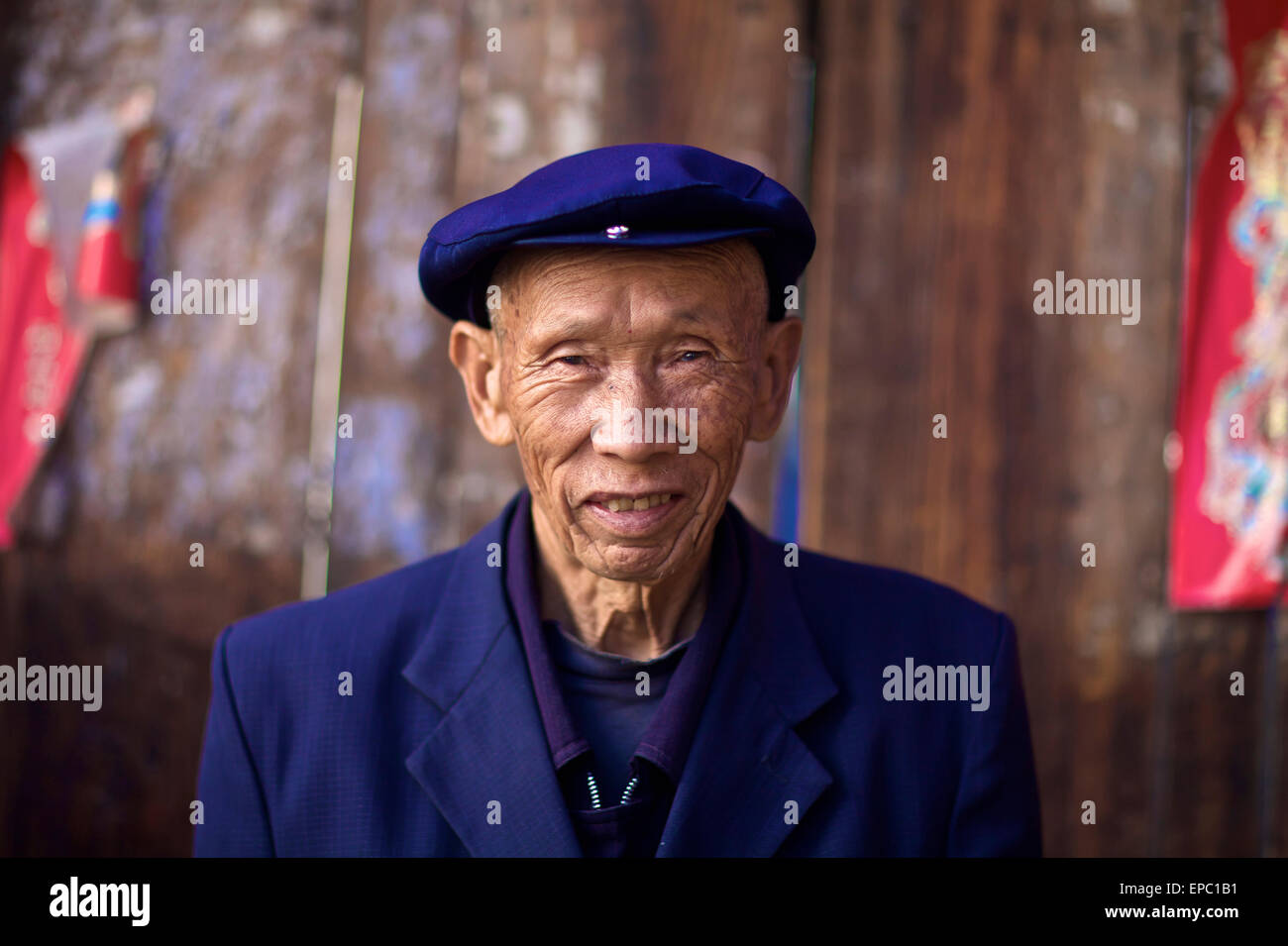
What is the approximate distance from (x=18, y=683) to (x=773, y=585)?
207 cm

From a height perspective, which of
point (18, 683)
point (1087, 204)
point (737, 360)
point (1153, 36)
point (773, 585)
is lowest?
point (18, 683)

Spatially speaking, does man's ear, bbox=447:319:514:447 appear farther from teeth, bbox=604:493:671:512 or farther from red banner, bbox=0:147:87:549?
red banner, bbox=0:147:87:549

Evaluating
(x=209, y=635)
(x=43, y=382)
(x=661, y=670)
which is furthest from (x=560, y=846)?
(x=43, y=382)

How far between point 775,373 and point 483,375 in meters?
0.49

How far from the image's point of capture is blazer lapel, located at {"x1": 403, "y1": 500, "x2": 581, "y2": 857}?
136 cm

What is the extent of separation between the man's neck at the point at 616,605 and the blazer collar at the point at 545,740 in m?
0.08

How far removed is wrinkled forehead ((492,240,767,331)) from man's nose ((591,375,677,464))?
0.38 ft

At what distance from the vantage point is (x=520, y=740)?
1413 mm

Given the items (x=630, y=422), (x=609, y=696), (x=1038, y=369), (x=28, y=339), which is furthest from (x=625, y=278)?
(x=28, y=339)

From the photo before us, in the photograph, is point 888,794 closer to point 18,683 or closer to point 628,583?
point 628,583

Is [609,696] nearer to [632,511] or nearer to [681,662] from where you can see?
[681,662]

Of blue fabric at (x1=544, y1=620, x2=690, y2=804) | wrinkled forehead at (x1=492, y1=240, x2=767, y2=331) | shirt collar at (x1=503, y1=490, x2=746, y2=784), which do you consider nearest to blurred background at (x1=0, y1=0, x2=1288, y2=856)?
shirt collar at (x1=503, y1=490, x2=746, y2=784)

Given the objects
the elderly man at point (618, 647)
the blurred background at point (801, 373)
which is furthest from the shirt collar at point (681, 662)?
the blurred background at point (801, 373)
